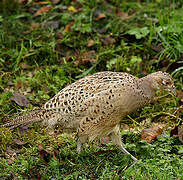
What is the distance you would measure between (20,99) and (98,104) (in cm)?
187

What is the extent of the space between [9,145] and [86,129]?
124 cm

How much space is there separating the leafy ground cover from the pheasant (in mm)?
333

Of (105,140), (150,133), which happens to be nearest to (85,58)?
(105,140)

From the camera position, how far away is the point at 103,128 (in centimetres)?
513

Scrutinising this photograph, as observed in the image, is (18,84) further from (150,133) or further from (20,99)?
(150,133)

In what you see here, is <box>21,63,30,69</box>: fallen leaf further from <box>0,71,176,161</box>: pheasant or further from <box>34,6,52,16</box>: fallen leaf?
<box>0,71,176,161</box>: pheasant

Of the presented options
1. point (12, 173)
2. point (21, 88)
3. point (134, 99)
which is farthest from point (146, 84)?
point (21, 88)

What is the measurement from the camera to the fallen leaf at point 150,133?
566 centimetres

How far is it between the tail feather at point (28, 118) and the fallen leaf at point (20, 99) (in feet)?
2.64

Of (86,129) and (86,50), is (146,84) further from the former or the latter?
(86,50)

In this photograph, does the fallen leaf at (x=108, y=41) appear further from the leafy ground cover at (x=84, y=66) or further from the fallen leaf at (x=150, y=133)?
the fallen leaf at (x=150, y=133)

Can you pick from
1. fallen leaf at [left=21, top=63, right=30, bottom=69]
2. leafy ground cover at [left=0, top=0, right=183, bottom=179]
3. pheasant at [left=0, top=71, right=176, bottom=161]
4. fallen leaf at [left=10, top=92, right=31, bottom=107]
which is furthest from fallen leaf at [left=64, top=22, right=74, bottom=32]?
pheasant at [left=0, top=71, right=176, bottom=161]

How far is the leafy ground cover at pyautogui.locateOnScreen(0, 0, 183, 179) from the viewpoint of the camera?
5086mm

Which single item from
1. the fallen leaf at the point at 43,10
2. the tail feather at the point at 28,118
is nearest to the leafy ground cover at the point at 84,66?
the fallen leaf at the point at 43,10
